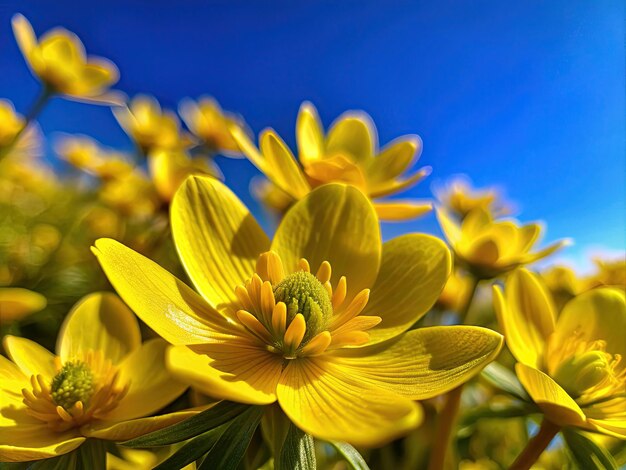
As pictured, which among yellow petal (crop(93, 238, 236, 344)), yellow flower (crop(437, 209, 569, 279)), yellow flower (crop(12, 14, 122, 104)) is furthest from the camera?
yellow flower (crop(12, 14, 122, 104))

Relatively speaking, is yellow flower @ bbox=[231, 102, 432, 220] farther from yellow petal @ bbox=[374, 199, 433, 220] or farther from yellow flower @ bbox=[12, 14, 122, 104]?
yellow flower @ bbox=[12, 14, 122, 104]

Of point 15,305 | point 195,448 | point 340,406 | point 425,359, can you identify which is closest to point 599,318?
point 425,359

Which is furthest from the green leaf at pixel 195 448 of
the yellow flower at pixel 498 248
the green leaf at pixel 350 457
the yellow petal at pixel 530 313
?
the yellow flower at pixel 498 248

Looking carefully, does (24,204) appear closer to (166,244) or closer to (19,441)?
(166,244)

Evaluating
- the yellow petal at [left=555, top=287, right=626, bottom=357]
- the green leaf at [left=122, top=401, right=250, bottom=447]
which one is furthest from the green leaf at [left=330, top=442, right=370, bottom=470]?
the yellow petal at [left=555, top=287, right=626, bottom=357]

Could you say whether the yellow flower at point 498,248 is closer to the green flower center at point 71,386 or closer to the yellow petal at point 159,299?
the yellow petal at point 159,299

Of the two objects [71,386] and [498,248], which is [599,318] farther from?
[71,386]
